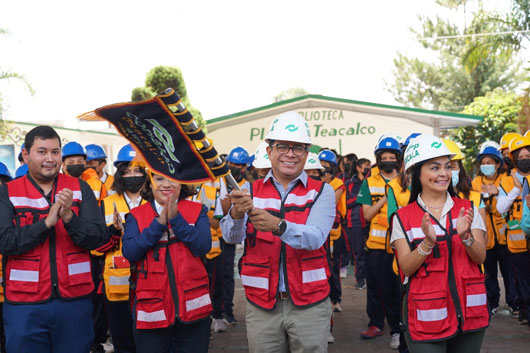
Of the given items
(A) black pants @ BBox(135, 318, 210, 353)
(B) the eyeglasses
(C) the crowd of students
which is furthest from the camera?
(A) black pants @ BBox(135, 318, 210, 353)

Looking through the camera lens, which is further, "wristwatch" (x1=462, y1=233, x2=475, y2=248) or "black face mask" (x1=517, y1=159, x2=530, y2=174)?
"black face mask" (x1=517, y1=159, x2=530, y2=174)

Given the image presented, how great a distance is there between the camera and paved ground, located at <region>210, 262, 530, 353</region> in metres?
6.76

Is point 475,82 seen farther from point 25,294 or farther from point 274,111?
point 25,294

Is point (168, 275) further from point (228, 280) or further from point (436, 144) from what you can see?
point (228, 280)

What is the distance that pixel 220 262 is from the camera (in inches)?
307

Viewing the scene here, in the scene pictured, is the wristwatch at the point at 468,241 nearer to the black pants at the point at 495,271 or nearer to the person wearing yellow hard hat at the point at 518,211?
the person wearing yellow hard hat at the point at 518,211

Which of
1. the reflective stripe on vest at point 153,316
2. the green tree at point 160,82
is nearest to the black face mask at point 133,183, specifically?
the reflective stripe on vest at point 153,316

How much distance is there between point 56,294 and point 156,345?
807 millimetres

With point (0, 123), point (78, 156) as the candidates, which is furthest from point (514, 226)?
point (0, 123)

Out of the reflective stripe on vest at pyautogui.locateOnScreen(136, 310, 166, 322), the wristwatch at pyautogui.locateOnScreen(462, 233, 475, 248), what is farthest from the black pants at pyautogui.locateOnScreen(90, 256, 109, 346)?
the wristwatch at pyautogui.locateOnScreen(462, 233, 475, 248)

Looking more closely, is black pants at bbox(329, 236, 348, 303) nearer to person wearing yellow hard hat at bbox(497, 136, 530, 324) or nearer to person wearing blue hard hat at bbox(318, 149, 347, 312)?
person wearing blue hard hat at bbox(318, 149, 347, 312)

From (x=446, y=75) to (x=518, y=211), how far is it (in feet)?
132

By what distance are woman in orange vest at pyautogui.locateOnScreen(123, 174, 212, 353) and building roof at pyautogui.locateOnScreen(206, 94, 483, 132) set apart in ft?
60.6

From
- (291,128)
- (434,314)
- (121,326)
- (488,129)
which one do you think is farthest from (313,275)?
(488,129)
